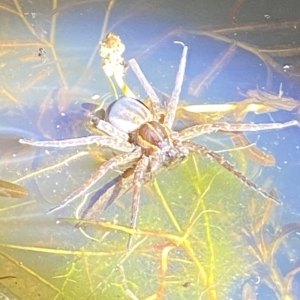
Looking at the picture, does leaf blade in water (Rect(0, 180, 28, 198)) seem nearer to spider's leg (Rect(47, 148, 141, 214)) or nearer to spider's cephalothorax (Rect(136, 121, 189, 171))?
spider's leg (Rect(47, 148, 141, 214))

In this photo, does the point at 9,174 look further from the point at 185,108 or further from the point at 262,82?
the point at 262,82

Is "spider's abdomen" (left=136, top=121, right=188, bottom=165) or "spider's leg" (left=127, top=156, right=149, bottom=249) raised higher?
"spider's abdomen" (left=136, top=121, right=188, bottom=165)

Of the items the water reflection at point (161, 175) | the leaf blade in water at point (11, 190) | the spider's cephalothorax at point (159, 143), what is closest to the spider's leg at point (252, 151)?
the water reflection at point (161, 175)

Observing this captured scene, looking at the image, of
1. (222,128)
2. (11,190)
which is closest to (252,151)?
(222,128)

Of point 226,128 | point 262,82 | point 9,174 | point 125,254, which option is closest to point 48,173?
point 9,174

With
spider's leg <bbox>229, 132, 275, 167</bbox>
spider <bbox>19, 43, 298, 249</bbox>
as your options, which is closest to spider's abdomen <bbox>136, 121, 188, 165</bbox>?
spider <bbox>19, 43, 298, 249</bbox>

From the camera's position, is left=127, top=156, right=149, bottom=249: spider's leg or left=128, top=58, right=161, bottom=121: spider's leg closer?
left=127, top=156, right=149, bottom=249: spider's leg
